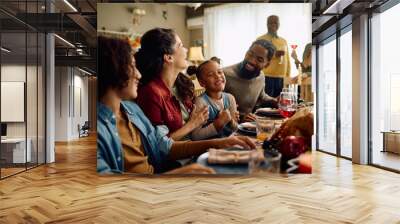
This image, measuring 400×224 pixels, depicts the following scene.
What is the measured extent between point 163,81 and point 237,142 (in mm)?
1291

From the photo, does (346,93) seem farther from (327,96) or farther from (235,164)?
(235,164)

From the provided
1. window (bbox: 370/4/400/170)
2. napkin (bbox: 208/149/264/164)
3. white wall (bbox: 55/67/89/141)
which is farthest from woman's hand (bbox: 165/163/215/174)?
white wall (bbox: 55/67/89/141)

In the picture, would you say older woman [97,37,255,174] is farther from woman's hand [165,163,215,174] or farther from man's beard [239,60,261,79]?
man's beard [239,60,261,79]

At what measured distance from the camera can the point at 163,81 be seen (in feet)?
17.3

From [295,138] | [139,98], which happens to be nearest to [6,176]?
[139,98]

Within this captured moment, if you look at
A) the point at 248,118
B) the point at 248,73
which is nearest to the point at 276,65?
the point at 248,73

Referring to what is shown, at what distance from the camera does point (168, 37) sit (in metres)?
5.36

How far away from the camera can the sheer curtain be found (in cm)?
539

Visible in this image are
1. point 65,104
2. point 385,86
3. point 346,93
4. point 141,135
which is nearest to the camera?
point 141,135

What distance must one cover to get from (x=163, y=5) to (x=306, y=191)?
3145 millimetres

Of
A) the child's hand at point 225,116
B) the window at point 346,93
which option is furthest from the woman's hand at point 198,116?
the window at point 346,93

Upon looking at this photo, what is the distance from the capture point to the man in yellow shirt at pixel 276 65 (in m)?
5.40

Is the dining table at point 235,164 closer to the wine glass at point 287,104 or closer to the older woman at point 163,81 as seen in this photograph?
the wine glass at point 287,104

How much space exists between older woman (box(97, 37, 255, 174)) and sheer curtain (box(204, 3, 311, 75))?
1.12 metres
